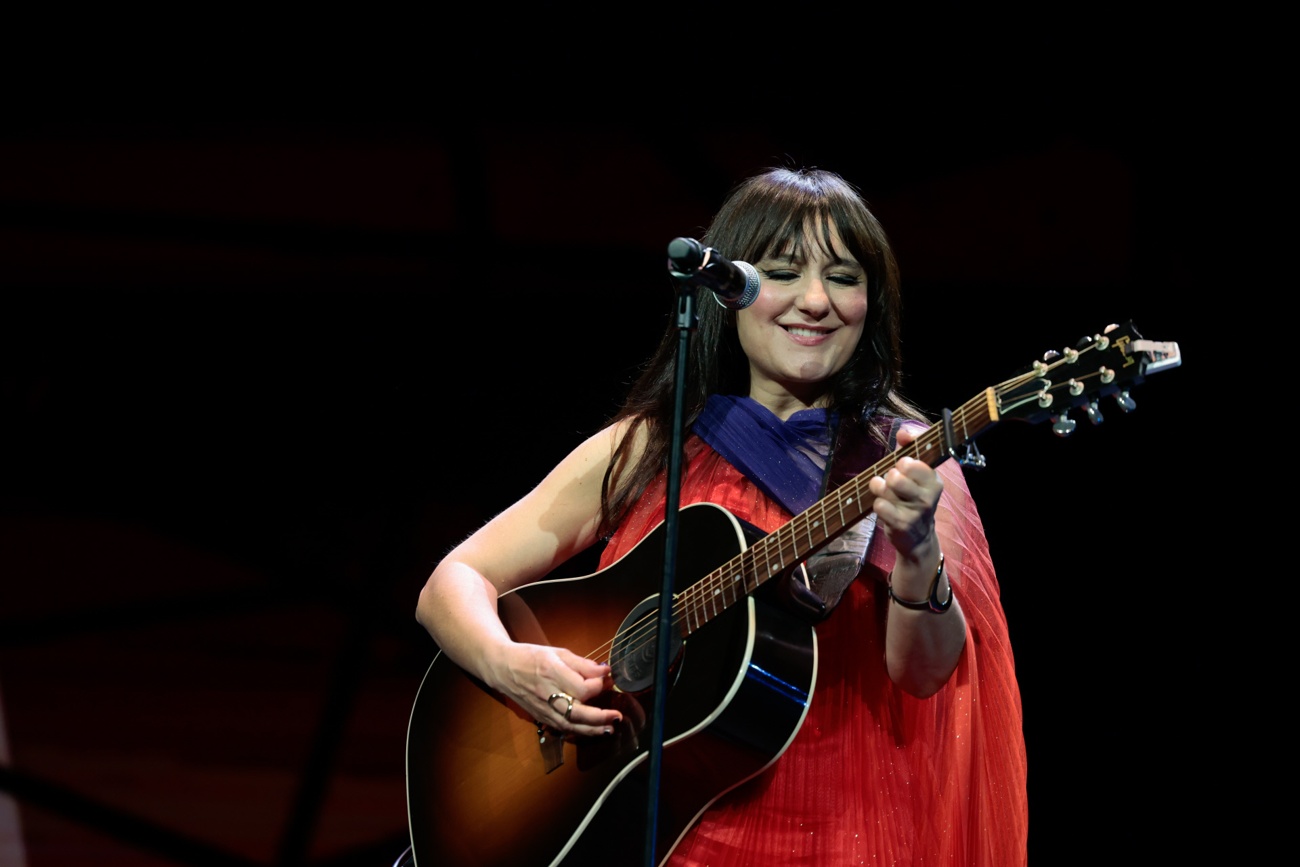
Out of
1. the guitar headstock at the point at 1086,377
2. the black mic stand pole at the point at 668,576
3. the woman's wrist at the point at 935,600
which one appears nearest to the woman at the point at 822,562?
the woman's wrist at the point at 935,600

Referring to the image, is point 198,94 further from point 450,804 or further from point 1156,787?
point 1156,787

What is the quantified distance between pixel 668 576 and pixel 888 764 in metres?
0.59

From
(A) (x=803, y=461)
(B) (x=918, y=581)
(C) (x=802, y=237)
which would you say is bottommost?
(B) (x=918, y=581)

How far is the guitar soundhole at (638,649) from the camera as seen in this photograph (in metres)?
1.85

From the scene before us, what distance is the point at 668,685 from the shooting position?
6.02 feet

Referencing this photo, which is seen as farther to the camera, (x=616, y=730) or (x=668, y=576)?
(x=616, y=730)

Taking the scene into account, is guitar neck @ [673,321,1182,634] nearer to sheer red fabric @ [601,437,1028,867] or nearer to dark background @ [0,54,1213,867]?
sheer red fabric @ [601,437,1028,867]

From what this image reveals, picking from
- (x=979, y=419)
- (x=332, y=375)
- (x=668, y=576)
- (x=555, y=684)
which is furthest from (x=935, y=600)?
(x=332, y=375)

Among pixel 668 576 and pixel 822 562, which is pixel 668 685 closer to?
pixel 822 562

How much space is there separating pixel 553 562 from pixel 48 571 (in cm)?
328

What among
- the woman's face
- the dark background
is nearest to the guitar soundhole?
the woman's face

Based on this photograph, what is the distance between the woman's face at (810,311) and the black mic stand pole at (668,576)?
449mm

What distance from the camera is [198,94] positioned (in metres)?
4.20

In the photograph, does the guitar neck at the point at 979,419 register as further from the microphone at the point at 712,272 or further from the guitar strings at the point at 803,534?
the microphone at the point at 712,272
